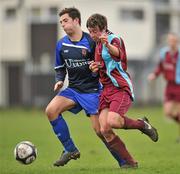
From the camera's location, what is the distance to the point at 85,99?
1172 cm

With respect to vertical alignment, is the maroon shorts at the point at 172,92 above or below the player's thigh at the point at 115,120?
below

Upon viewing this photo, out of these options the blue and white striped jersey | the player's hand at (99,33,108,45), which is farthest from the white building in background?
the player's hand at (99,33,108,45)

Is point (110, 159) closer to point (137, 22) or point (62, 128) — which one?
point (62, 128)

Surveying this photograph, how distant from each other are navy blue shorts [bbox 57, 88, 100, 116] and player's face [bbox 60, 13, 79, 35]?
2.98 ft

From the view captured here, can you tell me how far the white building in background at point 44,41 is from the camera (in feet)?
156

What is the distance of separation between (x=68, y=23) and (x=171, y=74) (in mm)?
7848

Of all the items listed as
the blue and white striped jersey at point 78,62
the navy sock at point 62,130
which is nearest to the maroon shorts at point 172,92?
the blue and white striped jersey at point 78,62

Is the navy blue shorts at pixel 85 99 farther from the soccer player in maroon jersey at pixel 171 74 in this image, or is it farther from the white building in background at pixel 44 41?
the white building in background at pixel 44 41

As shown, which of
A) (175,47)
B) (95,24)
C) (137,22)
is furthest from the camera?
(137,22)

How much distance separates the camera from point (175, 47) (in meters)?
18.8

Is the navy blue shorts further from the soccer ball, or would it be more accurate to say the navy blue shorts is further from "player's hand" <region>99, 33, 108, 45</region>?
"player's hand" <region>99, 33, 108, 45</region>

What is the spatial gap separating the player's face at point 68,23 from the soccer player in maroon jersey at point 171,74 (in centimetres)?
711

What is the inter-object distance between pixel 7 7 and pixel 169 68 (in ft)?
107

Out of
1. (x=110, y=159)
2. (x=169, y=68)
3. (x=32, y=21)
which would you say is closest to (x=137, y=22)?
(x=32, y=21)
